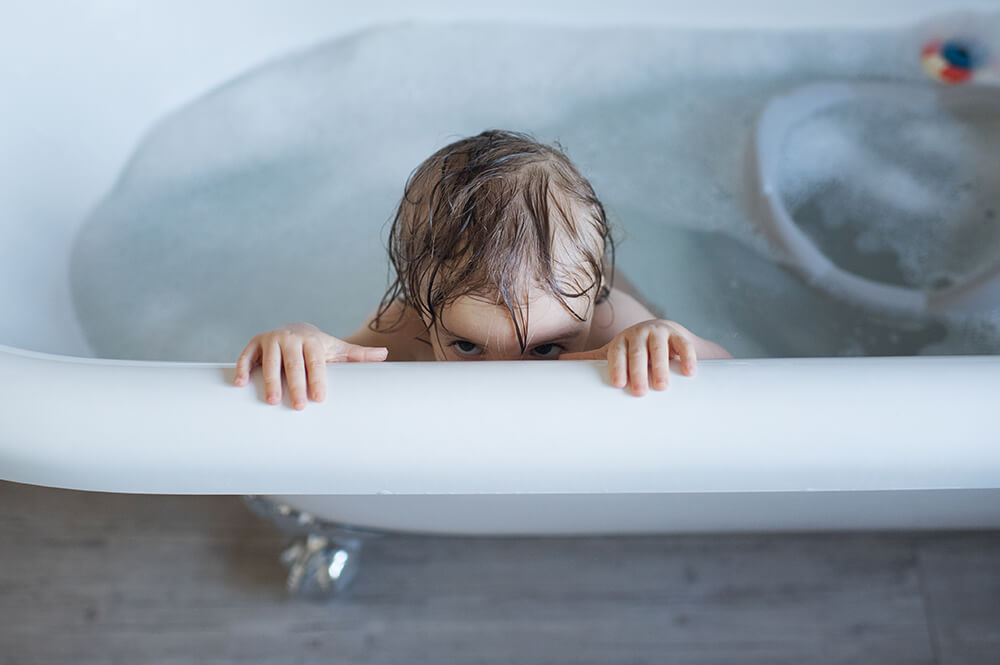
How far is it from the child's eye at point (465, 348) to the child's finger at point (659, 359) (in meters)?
0.20

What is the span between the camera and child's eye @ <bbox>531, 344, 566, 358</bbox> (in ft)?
2.29

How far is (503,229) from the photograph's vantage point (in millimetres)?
629

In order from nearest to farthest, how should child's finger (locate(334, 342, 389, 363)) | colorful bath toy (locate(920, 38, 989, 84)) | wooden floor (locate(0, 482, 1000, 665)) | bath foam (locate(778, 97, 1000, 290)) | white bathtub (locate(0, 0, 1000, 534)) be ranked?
white bathtub (locate(0, 0, 1000, 534)), child's finger (locate(334, 342, 389, 363)), wooden floor (locate(0, 482, 1000, 665)), bath foam (locate(778, 97, 1000, 290)), colorful bath toy (locate(920, 38, 989, 84))

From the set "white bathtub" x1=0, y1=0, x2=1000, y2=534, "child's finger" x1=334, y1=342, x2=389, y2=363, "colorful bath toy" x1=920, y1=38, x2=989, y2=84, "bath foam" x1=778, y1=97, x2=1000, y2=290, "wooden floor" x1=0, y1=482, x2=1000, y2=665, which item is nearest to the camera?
"white bathtub" x1=0, y1=0, x2=1000, y2=534

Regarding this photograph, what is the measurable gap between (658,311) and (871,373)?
505mm

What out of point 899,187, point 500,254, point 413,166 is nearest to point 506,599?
point 500,254

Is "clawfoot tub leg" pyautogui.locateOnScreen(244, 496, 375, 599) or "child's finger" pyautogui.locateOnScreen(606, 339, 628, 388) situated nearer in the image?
"child's finger" pyautogui.locateOnScreen(606, 339, 628, 388)

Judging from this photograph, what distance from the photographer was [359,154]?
115 cm

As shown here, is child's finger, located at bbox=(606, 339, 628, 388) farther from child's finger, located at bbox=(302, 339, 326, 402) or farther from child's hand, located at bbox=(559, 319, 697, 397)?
child's finger, located at bbox=(302, 339, 326, 402)

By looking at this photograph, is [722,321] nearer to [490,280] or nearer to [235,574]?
[490,280]

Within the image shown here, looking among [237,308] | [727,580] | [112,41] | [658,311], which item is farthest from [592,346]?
[112,41]

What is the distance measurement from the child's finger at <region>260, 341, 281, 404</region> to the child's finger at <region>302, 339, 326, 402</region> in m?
0.02

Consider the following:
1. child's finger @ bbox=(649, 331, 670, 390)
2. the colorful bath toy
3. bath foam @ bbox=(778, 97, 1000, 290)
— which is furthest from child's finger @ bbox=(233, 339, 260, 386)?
the colorful bath toy

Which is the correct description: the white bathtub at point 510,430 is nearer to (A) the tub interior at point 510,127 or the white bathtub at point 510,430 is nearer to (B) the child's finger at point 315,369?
(B) the child's finger at point 315,369
